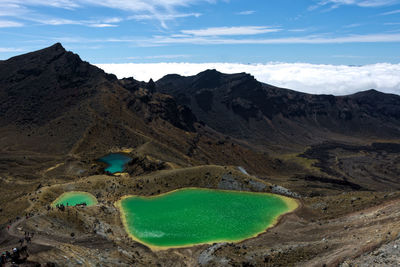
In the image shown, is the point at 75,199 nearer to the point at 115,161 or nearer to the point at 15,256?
the point at 15,256

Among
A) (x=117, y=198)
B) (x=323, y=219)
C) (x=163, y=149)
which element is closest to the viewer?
(x=323, y=219)

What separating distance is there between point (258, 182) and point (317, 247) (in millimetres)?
40081

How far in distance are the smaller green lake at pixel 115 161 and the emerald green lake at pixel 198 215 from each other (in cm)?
4458

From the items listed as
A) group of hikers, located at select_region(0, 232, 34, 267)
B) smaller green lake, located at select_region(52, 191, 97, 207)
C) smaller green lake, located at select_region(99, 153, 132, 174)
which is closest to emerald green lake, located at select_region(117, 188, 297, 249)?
smaller green lake, located at select_region(52, 191, 97, 207)

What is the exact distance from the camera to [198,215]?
7256 cm

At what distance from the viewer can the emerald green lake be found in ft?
204

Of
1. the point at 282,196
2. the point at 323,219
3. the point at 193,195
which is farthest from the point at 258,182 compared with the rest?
the point at 323,219

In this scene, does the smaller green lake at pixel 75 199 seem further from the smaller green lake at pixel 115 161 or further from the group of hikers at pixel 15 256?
the group of hikers at pixel 15 256

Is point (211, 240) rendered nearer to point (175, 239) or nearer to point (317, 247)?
point (175, 239)

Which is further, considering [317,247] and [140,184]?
[140,184]

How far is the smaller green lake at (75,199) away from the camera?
3177 inches

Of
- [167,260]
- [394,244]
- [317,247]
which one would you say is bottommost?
[167,260]

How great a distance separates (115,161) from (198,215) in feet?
251

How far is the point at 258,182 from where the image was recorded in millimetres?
91250
